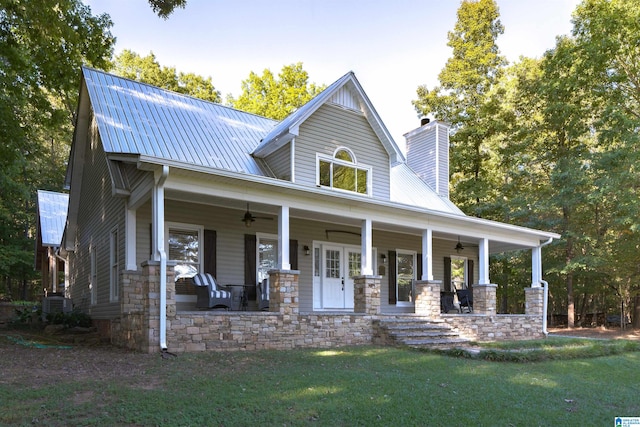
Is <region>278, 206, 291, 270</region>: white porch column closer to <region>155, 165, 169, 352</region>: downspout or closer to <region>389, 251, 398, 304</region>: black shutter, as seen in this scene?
<region>155, 165, 169, 352</region>: downspout

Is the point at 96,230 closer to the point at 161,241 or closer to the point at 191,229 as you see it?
the point at 191,229

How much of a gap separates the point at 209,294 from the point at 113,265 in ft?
9.19

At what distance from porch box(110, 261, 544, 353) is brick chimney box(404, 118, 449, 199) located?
6151 mm

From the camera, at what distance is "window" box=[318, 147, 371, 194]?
39.0ft

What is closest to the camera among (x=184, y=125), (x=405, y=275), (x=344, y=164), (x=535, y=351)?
(x=535, y=351)

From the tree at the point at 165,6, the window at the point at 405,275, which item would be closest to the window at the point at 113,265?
the tree at the point at 165,6

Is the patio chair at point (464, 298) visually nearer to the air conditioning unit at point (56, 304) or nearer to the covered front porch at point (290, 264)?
the covered front porch at point (290, 264)

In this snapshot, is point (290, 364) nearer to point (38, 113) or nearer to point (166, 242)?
point (166, 242)

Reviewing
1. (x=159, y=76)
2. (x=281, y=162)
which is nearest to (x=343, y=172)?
(x=281, y=162)

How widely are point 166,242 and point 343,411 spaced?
254 inches

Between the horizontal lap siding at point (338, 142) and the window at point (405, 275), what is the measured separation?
7.29 feet

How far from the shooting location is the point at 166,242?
983 cm

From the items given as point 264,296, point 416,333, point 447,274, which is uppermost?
point 447,274

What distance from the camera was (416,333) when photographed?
9523mm
